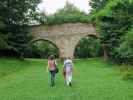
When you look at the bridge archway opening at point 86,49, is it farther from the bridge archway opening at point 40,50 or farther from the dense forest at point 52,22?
the dense forest at point 52,22

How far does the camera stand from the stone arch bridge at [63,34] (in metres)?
37.6

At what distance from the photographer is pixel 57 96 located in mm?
14281

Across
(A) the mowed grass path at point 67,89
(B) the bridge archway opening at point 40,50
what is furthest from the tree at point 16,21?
(A) the mowed grass path at point 67,89

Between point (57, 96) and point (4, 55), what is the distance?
70.4ft

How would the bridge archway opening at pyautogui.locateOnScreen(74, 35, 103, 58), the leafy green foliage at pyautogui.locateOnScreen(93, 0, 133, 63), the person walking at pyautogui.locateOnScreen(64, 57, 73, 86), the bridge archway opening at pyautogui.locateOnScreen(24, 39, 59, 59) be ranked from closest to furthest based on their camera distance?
the person walking at pyautogui.locateOnScreen(64, 57, 73, 86) < the leafy green foliage at pyautogui.locateOnScreen(93, 0, 133, 63) < the bridge archway opening at pyautogui.locateOnScreen(24, 39, 59, 59) < the bridge archway opening at pyautogui.locateOnScreen(74, 35, 103, 58)

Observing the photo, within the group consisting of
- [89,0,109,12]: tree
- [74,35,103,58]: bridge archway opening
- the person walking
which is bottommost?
[74,35,103,58]: bridge archway opening

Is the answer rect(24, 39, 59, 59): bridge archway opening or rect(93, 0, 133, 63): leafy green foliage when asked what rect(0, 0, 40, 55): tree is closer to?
rect(24, 39, 59, 59): bridge archway opening

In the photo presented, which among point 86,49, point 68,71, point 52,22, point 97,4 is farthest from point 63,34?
point 68,71

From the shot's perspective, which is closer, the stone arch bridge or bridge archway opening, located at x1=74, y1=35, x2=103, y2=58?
the stone arch bridge

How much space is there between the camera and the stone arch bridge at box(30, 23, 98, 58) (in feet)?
123

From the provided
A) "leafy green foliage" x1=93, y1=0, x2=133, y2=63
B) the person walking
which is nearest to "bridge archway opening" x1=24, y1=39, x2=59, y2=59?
"leafy green foliage" x1=93, y1=0, x2=133, y2=63

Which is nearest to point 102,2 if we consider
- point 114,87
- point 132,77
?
point 132,77

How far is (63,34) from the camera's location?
124ft

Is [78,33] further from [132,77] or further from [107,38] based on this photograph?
[132,77]
